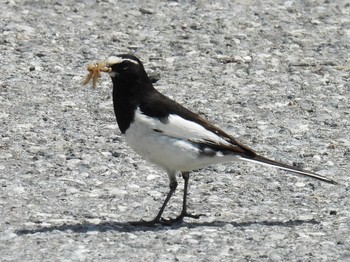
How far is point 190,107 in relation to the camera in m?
11.5

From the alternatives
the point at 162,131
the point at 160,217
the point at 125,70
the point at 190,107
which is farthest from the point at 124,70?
the point at 190,107

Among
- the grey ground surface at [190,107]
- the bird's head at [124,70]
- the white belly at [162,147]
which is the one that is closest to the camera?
the grey ground surface at [190,107]

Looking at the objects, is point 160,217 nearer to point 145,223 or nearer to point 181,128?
point 145,223

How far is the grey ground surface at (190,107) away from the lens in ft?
27.2

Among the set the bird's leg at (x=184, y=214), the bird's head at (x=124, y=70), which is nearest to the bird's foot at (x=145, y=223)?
the bird's leg at (x=184, y=214)

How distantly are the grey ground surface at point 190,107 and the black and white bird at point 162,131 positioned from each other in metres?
0.47

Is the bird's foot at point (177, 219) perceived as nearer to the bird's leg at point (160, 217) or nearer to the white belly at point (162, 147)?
the bird's leg at point (160, 217)

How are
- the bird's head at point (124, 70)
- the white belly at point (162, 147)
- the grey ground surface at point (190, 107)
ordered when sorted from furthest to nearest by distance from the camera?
the bird's head at point (124, 70), the white belly at point (162, 147), the grey ground surface at point (190, 107)

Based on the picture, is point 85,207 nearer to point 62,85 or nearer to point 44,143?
point 44,143

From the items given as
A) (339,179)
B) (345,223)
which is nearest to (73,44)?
(339,179)

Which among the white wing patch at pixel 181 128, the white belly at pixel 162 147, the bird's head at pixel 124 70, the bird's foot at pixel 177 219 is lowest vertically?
the bird's foot at pixel 177 219

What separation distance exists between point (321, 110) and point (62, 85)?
258cm

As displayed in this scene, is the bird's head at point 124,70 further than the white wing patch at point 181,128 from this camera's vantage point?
Yes

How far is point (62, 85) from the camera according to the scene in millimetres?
11844
